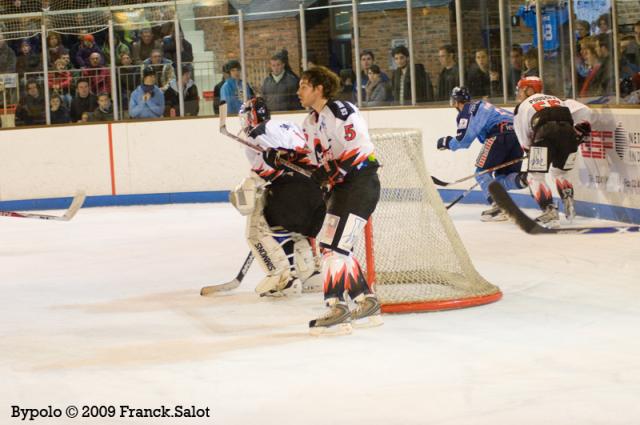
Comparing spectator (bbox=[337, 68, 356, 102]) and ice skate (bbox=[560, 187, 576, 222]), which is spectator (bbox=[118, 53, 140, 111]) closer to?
spectator (bbox=[337, 68, 356, 102])

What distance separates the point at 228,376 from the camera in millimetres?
4141

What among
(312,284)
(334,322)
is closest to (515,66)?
(312,284)

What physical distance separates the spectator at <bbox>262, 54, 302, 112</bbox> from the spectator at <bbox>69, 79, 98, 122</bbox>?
1.77m

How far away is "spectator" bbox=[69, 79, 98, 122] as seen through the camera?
11.7 m

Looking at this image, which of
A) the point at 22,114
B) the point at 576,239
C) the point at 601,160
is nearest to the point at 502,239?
the point at 576,239

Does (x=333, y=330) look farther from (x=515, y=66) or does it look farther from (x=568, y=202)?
(x=515, y=66)

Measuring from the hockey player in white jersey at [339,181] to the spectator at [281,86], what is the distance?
22.0 feet

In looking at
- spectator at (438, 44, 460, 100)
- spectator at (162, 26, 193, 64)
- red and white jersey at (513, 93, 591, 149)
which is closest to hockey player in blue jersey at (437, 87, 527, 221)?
red and white jersey at (513, 93, 591, 149)

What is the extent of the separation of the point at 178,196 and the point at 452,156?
2929 mm

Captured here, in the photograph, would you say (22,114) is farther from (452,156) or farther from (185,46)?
(452,156)

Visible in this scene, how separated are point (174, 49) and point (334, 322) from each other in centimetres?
739

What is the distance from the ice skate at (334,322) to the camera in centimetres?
480

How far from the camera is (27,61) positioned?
1180 cm

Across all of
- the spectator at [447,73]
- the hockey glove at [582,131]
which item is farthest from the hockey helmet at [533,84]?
the spectator at [447,73]
